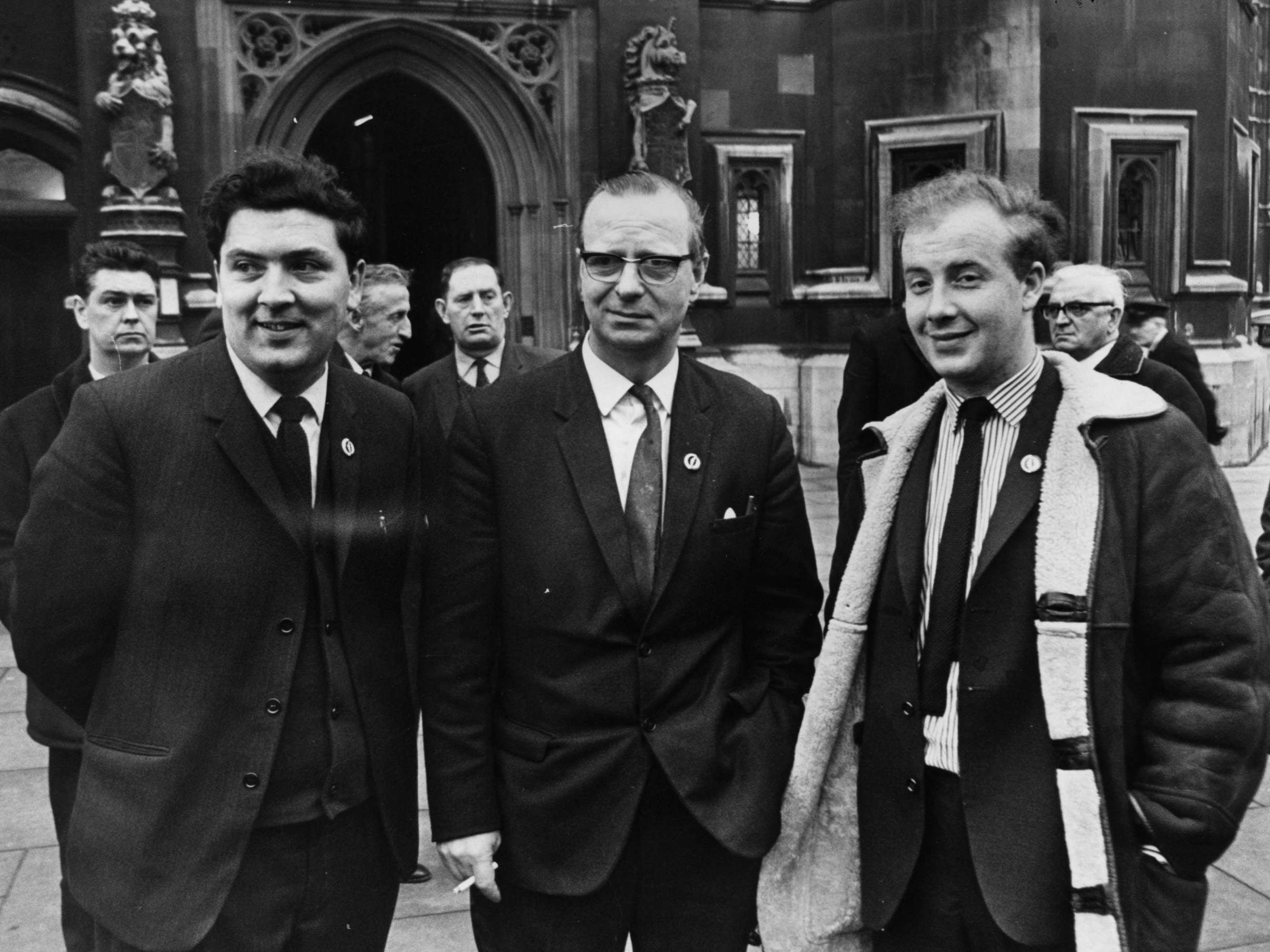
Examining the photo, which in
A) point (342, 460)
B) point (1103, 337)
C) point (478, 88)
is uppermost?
point (478, 88)

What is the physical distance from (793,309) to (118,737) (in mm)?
11511

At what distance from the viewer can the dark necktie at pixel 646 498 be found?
90.8 inches

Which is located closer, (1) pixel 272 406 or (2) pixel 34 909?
(1) pixel 272 406

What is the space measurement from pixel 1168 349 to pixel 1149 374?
1320mm

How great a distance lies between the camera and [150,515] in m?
2.12

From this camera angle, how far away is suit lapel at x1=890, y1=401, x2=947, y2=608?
2.29 meters

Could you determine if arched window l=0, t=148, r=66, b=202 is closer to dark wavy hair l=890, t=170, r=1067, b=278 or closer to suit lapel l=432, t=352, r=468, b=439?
suit lapel l=432, t=352, r=468, b=439

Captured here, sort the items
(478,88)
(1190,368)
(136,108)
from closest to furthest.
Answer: (1190,368), (136,108), (478,88)

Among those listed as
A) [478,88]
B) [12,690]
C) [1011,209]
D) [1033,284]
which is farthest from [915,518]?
[478,88]

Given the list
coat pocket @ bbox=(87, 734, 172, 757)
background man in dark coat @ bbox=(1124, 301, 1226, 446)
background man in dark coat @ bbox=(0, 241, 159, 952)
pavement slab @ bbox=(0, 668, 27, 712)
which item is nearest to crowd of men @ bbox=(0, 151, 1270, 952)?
coat pocket @ bbox=(87, 734, 172, 757)

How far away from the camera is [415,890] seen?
12.8 feet

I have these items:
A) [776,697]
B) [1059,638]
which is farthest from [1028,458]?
[776,697]

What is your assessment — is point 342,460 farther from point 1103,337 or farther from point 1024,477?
point 1103,337

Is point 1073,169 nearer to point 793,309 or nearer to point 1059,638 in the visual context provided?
point 793,309
